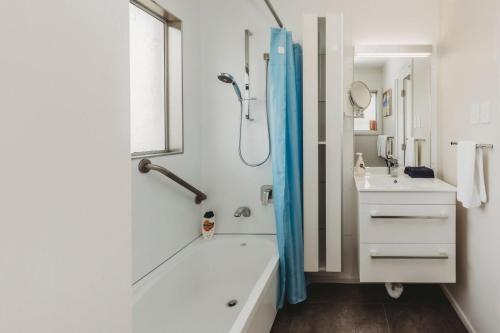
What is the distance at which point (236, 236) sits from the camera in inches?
102

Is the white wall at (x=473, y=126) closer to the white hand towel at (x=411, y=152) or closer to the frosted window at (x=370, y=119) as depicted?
the white hand towel at (x=411, y=152)

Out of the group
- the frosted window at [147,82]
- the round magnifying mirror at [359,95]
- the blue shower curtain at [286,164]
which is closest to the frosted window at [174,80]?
the frosted window at [147,82]

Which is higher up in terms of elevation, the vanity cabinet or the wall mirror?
the wall mirror

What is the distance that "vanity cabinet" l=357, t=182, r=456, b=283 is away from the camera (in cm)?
202

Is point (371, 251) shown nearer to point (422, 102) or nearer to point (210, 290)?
point (210, 290)

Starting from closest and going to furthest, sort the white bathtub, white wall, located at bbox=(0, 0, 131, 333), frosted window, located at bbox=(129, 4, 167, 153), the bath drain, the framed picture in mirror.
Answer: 1. white wall, located at bbox=(0, 0, 131, 333)
2. the white bathtub
3. frosted window, located at bbox=(129, 4, 167, 153)
4. the bath drain
5. the framed picture in mirror

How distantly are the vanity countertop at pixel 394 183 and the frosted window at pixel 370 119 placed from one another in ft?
1.10

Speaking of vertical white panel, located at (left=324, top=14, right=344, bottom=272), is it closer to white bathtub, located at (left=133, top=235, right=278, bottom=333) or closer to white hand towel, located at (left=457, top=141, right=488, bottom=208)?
white bathtub, located at (left=133, top=235, right=278, bottom=333)

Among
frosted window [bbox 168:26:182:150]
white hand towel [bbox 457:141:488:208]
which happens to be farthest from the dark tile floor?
frosted window [bbox 168:26:182:150]

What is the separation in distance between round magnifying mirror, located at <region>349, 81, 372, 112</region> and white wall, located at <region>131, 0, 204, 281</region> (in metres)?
1.19

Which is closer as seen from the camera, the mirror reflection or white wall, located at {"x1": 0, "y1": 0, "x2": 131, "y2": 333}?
white wall, located at {"x1": 0, "y1": 0, "x2": 131, "y2": 333}

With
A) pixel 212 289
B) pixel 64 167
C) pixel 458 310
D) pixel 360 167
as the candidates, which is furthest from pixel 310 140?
pixel 64 167

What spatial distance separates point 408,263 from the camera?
206 centimetres

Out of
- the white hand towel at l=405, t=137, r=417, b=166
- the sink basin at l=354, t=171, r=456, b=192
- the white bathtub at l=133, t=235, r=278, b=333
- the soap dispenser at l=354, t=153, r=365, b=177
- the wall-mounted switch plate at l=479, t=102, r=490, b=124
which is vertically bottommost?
the white bathtub at l=133, t=235, r=278, b=333
